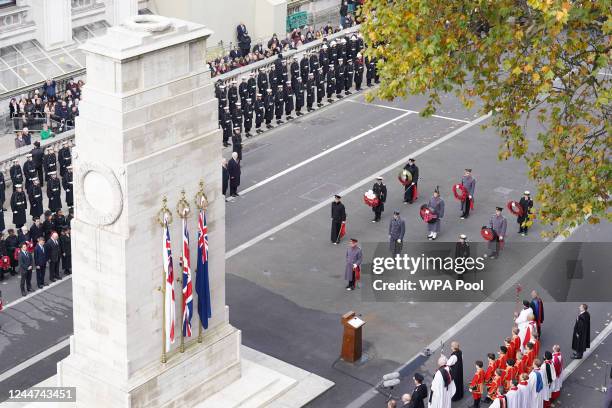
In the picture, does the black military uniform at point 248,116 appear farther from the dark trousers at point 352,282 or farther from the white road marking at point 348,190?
the dark trousers at point 352,282

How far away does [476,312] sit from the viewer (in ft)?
103

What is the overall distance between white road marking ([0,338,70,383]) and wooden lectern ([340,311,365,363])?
5850 millimetres

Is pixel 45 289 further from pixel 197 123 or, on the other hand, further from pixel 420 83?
pixel 420 83

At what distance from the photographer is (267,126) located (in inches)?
1711

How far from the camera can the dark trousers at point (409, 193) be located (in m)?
37.5

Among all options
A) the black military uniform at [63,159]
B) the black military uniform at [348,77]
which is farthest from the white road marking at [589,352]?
the black military uniform at [348,77]

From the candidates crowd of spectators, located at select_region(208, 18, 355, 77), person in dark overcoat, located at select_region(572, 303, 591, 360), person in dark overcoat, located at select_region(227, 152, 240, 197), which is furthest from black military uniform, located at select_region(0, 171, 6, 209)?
person in dark overcoat, located at select_region(572, 303, 591, 360)

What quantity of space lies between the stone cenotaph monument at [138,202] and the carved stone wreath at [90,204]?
17mm

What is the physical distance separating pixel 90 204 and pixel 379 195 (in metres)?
12.8

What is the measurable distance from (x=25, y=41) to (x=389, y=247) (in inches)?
640

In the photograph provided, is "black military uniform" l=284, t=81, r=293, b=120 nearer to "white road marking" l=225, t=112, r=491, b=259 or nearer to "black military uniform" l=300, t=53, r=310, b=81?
"black military uniform" l=300, t=53, r=310, b=81

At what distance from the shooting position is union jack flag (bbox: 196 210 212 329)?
84.2 ft

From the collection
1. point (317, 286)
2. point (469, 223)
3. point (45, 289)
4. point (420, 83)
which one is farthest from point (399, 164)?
point (420, 83)

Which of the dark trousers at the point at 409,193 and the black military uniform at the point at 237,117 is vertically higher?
the black military uniform at the point at 237,117
